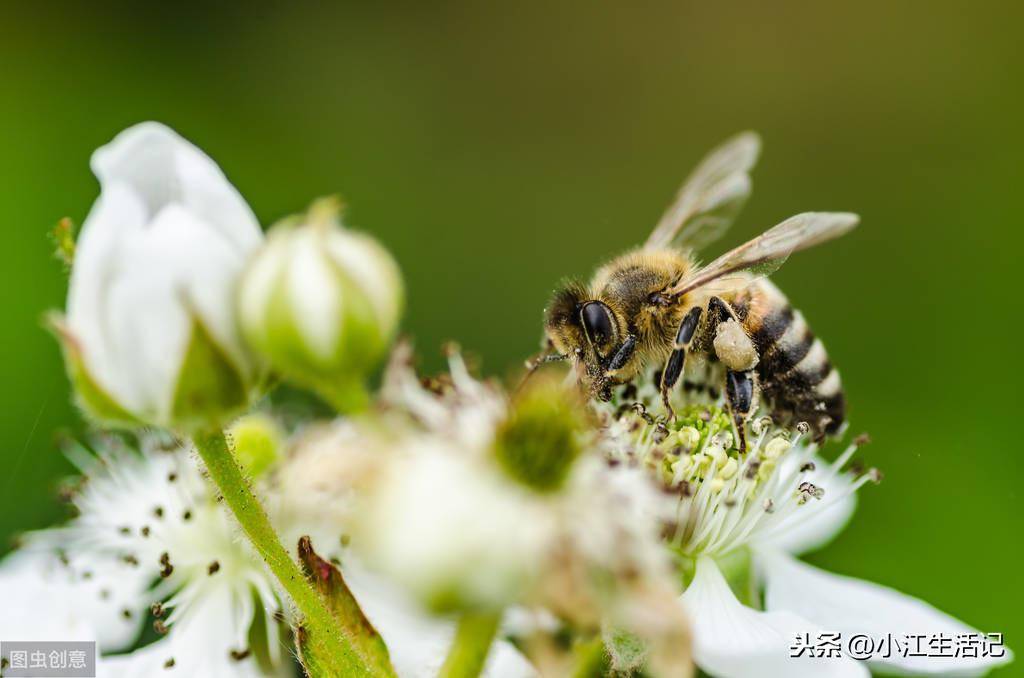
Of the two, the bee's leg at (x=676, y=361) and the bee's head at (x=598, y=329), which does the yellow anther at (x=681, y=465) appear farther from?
the bee's head at (x=598, y=329)

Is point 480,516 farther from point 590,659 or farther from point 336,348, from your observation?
point 590,659

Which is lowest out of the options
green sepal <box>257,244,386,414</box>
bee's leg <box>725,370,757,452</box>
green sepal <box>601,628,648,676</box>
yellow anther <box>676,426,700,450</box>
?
green sepal <box>601,628,648,676</box>

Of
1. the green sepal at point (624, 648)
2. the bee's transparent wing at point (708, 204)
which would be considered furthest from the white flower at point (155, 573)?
the bee's transparent wing at point (708, 204)

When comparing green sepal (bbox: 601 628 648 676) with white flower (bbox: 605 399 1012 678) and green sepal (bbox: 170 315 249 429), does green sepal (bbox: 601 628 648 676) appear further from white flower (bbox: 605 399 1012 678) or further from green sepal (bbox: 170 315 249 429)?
green sepal (bbox: 170 315 249 429)

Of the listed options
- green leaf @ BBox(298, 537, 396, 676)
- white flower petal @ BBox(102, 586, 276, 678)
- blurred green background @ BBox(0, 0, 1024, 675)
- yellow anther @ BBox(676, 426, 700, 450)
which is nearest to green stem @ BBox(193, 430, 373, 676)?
green leaf @ BBox(298, 537, 396, 676)

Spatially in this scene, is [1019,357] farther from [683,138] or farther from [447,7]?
[447,7]
